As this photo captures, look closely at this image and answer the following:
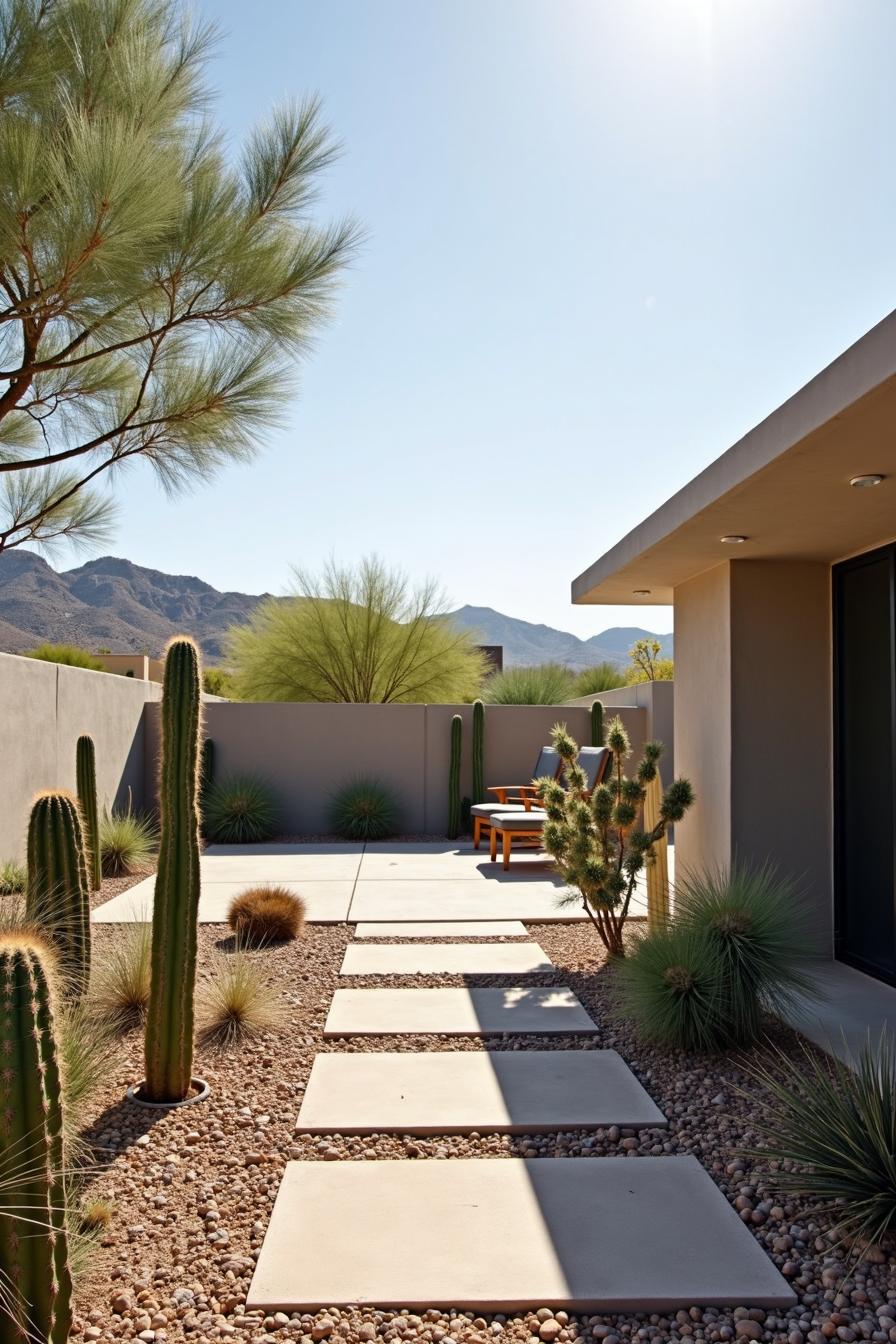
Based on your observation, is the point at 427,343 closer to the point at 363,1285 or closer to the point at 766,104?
the point at 766,104

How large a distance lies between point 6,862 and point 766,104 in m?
7.91

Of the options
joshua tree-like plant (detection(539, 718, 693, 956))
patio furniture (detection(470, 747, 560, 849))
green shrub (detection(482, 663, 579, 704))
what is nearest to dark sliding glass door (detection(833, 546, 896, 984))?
joshua tree-like plant (detection(539, 718, 693, 956))

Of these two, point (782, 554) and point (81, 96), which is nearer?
point (81, 96)

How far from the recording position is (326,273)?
19.0ft

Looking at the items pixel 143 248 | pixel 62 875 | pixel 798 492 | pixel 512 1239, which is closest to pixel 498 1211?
pixel 512 1239

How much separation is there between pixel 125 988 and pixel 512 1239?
262cm

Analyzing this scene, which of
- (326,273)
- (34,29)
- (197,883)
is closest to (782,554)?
(326,273)

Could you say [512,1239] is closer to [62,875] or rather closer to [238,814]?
[62,875]

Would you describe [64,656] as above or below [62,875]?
above

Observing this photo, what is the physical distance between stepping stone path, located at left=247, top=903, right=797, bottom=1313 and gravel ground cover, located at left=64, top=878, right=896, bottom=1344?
0.18ft

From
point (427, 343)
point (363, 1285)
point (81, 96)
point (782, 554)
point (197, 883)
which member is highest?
point (427, 343)

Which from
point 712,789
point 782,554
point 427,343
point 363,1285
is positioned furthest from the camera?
point 427,343

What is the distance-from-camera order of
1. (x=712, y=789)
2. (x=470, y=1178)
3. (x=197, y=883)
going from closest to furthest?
1. (x=470, y=1178)
2. (x=197, y=883)
3. (x=712, y=789)

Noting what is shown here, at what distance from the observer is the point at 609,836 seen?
6.31m
